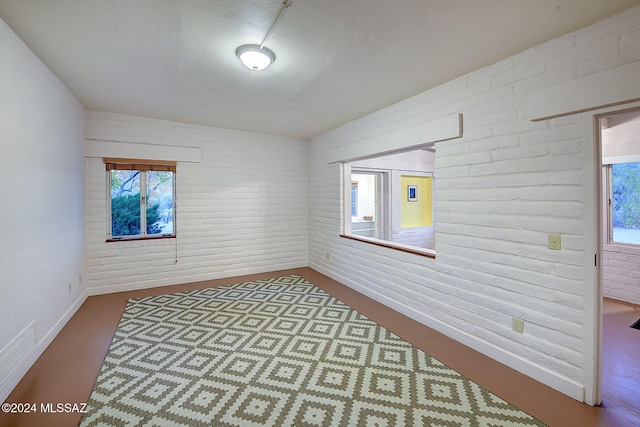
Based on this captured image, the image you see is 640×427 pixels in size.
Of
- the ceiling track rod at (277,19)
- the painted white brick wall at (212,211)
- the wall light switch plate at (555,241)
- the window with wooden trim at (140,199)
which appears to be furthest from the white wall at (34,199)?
the wall light switch plate at (555,241)

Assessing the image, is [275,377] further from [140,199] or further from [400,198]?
[400,198]

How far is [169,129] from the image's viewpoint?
4.23m

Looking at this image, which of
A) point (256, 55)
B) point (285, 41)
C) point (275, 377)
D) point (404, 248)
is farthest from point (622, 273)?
point (256, 55)

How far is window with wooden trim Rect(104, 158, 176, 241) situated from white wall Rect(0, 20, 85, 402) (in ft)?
2.25

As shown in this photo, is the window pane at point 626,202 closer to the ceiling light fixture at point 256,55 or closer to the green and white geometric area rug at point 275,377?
the green and white geometric area rug at point 275,377

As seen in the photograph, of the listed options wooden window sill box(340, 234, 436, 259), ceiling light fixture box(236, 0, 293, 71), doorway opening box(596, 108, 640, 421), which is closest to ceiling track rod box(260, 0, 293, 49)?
ceiling light fixture box(236, 0, 293, 71)

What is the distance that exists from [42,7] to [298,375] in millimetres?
2982

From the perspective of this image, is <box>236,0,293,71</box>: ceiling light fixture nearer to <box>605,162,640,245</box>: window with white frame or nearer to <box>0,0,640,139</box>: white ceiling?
<box>0,0,640,139</box>: white ceiling

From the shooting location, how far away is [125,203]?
411 centimetres

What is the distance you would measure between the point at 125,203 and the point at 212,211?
120cm

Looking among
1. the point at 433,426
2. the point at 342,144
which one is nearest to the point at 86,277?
the point at 342,144

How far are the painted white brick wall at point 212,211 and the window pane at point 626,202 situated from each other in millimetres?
4569

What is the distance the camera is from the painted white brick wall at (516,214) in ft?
6.17

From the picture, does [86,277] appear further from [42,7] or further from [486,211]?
[486,211]
